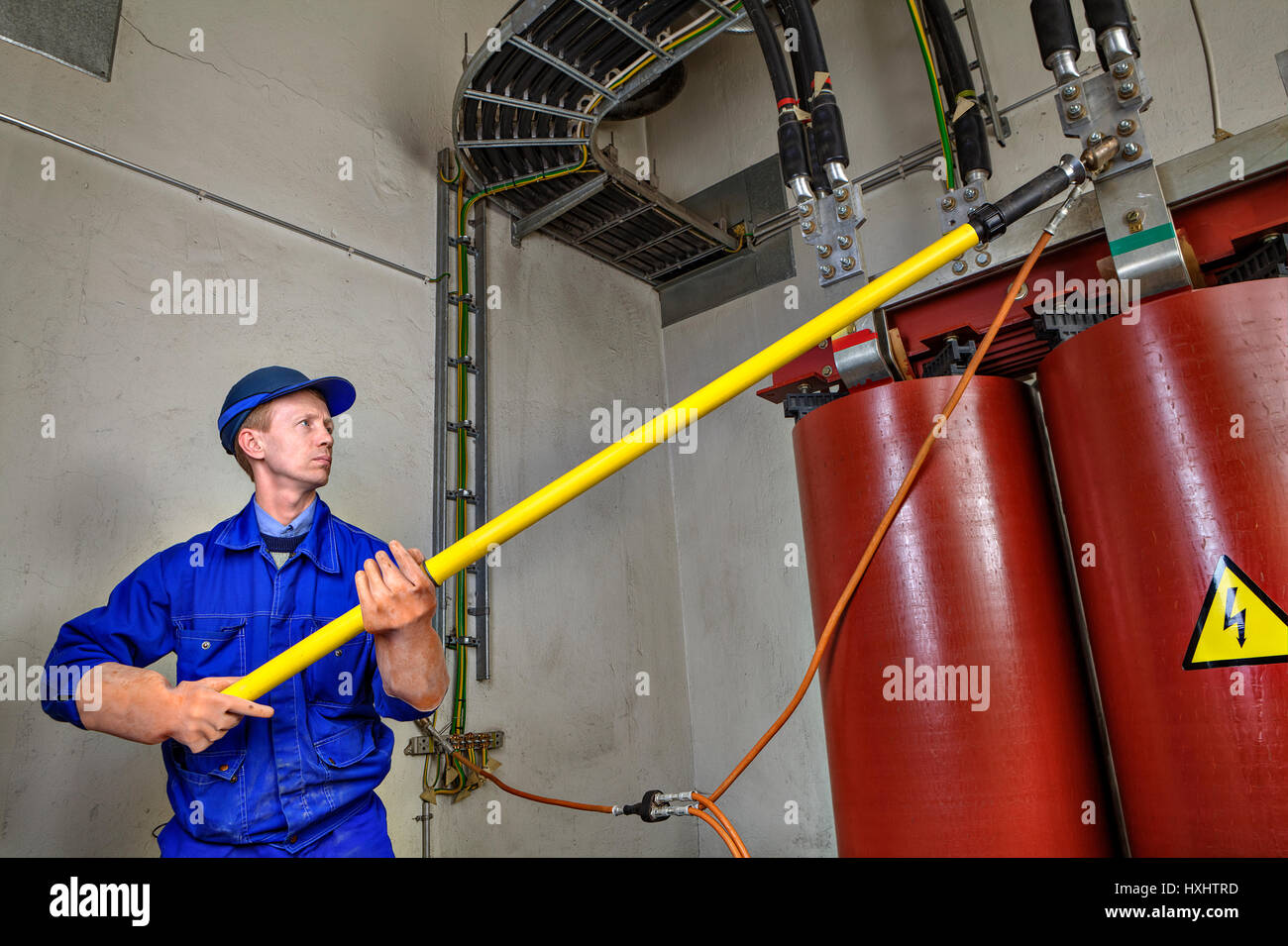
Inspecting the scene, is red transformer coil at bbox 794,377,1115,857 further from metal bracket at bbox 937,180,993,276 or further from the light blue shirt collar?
the light blue shirt collar

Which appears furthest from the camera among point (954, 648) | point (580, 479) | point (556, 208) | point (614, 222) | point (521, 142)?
point (614, 222)

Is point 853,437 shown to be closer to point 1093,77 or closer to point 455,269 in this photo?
point 1093,77

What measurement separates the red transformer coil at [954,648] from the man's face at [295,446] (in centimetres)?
103

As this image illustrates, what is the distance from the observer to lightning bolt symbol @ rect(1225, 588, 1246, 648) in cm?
115

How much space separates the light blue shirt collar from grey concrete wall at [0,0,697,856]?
752mm

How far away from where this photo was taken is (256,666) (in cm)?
148

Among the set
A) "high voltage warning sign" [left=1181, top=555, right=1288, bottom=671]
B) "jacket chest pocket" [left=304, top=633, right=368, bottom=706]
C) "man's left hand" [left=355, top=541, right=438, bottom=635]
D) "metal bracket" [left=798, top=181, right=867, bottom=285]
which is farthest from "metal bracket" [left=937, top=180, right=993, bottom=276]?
"jacket chest pocket" [left=304, top=633, right=368, bottom=706]

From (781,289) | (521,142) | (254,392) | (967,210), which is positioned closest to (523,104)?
(521,142)

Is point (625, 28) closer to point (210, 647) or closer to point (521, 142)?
point (521, 142)

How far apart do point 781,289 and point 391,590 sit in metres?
2.87

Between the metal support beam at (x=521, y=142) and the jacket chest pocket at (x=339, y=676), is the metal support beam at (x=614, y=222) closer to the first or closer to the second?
the metal support beam at (x=521, y=142)

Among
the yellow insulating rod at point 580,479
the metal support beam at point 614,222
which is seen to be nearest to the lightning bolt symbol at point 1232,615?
the yellow insulating rod at point 580,479

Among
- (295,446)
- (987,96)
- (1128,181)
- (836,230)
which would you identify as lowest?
(295,446)
